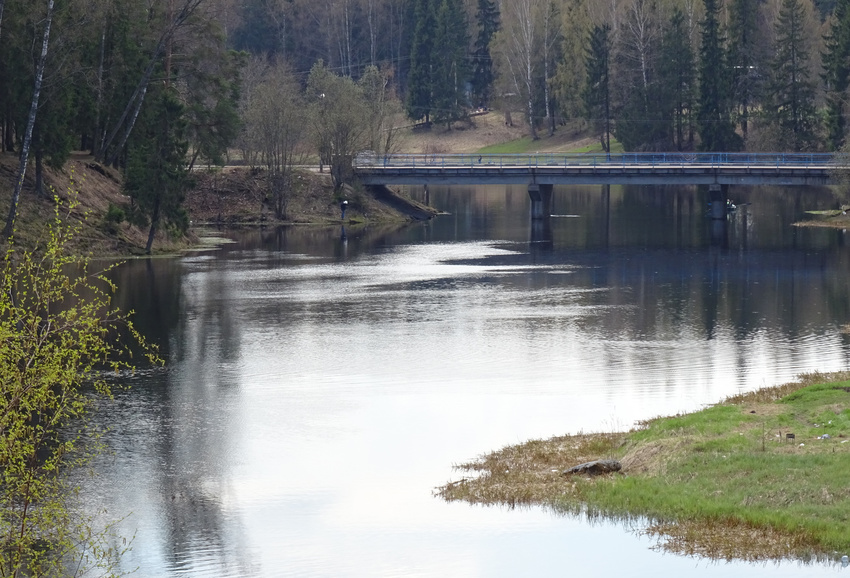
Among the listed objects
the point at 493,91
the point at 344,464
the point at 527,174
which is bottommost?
the point at 344,464

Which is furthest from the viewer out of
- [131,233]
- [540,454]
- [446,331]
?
[131,233]

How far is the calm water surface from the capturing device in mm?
19953

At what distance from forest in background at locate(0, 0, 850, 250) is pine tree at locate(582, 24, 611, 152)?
22 cm

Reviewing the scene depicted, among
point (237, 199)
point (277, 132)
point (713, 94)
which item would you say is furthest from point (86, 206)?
point (713, 94)

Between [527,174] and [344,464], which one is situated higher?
[527,174]

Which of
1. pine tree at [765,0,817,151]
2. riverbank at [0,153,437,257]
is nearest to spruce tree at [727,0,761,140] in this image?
pine tree at [765,0,817,151]

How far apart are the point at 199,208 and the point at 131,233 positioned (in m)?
23.1

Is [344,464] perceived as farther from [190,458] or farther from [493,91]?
[493,91]

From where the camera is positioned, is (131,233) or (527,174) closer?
(131,233)

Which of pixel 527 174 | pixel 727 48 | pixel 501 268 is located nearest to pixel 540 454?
pixel 501 268

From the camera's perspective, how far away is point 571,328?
138 ft

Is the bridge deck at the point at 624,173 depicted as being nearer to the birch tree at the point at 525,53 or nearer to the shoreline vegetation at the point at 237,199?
the shoreline vegetation at the point at 237,199

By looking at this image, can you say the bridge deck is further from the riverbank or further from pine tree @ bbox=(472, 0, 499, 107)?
pine tree @ bbox=(472, 0, 499, 107)

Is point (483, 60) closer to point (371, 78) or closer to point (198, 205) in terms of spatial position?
point (371, 78)
